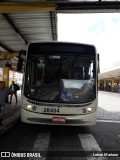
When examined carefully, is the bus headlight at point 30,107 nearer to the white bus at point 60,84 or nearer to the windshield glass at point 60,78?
the white bus at point 60,84

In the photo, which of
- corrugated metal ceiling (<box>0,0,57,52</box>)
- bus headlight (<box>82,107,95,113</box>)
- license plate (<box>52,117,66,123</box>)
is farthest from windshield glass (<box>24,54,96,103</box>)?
corrugated metal ceiling (<box>0,0,57,52</box>)

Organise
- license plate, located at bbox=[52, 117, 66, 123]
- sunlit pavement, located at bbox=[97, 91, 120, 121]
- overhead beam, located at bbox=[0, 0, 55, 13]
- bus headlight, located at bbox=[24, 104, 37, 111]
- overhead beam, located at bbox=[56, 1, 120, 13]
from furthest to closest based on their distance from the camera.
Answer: sunlit pavement, located at bbox=[97, 91, 120, 121] → overhead beam, located at bbox=[56, 1, 120, 13] → overhead beam, located at bbox=[0, 0, 55, 13] → bus headlight, located at bbox=[24, 104, 37, 111] → license plate, located at bbox=[52, 117, 66, 123]

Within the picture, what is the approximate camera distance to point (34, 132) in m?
9.30

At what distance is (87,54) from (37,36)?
6.86 metres

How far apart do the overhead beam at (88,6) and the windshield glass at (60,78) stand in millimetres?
1937

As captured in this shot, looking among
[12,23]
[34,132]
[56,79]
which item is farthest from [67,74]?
[12,23]

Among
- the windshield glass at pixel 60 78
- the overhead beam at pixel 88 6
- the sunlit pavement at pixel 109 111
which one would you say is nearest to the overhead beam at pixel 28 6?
the overhead beam at pixel 88 6

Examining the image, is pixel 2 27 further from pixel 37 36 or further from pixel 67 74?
pixel 67 74

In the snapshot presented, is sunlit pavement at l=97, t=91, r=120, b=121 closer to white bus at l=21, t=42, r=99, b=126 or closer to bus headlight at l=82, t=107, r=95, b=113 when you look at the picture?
bus headlight at l=82, t=107, r=95, b=113

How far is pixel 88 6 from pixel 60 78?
2.86m

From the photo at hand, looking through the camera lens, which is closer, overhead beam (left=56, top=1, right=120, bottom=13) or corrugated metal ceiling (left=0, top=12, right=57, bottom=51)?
overhead beam (left=56, top=1, right=120, bottom=13)

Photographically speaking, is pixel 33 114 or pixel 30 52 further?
pixel 30 52

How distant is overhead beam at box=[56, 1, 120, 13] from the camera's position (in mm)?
9734

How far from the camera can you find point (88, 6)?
9.79 meters
